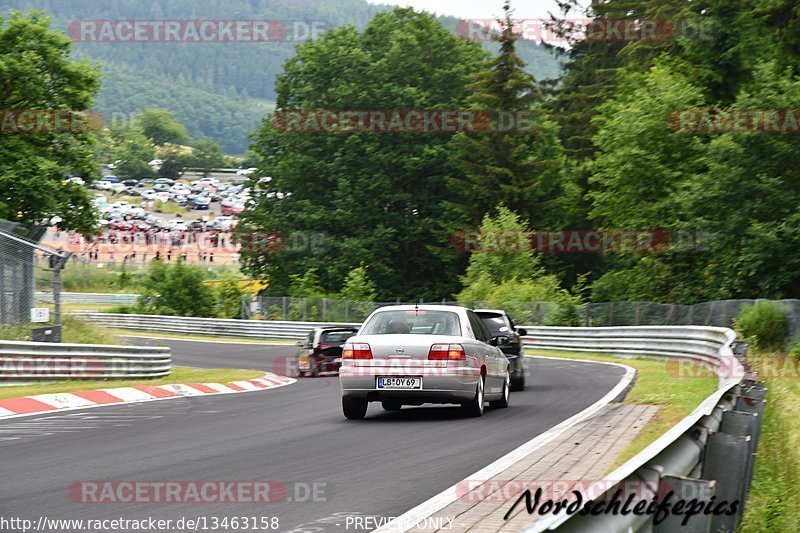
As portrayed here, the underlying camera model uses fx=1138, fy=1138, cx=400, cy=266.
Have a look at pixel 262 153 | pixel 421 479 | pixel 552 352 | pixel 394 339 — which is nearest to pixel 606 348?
pixel 552 352

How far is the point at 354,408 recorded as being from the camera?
47.3 feet

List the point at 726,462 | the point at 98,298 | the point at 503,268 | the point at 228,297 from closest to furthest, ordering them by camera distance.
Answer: the point at 726,462 → the point at 503,268 → the point at 228,297 → the point at 98,298

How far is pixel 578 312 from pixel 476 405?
29.1 m

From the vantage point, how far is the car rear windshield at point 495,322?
21.4m

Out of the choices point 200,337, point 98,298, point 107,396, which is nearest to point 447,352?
point 107,396

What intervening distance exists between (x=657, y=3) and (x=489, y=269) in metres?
18.3

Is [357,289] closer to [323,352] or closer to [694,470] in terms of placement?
[323,352]

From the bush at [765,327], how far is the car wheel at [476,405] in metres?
13.5

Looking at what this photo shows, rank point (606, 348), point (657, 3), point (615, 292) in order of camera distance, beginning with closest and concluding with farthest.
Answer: point (606, 348) < point (615, 292) < point (657, 3)

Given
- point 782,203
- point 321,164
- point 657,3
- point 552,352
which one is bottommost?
point 552,352

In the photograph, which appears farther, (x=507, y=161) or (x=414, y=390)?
(x=507, y=161)

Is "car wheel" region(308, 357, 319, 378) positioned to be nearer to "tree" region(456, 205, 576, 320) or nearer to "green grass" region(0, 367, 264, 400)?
"green grass" region(0, 367, 264, 400)

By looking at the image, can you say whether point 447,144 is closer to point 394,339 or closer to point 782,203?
point 782,203

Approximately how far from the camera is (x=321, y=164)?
2601 inches
